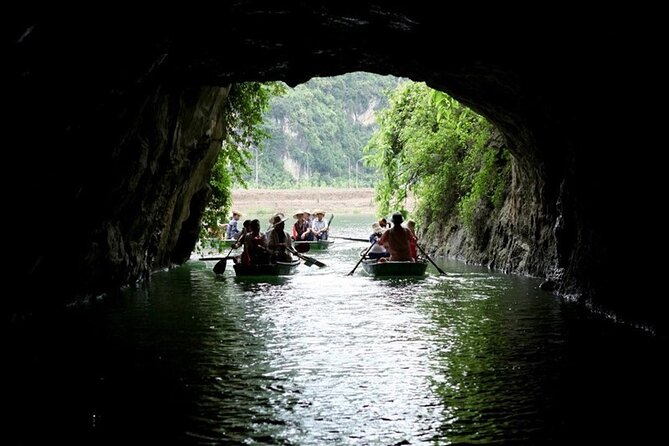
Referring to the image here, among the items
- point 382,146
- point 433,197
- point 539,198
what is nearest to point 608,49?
point 539,198

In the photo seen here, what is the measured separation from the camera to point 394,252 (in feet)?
60.0

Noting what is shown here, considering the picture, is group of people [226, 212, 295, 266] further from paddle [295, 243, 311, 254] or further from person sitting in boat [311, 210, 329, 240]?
person sitting in boat [311, 210, 329, 240]

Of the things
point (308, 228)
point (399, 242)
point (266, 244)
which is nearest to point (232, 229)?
point (308, 228)

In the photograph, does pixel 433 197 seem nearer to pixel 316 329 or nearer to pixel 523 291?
pixel 523 291

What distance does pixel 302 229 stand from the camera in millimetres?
30344

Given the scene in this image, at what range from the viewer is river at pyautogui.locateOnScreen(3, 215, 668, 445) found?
5.91m

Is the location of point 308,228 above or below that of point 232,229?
above

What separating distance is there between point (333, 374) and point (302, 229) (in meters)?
22.6

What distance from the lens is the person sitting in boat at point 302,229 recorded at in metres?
29.7

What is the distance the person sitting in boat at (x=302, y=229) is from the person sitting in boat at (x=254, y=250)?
34.2 ft

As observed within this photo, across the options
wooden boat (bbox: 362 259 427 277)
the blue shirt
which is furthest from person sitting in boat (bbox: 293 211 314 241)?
wooden boat (bbox: 362 259 427 277)

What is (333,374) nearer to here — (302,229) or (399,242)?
(399,242)

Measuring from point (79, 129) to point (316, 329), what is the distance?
153 inches

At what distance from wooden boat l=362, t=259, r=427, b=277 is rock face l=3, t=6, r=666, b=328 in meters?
3.54
